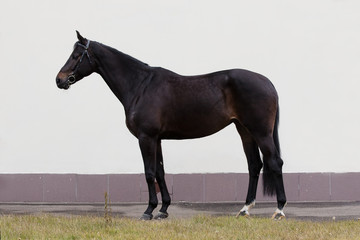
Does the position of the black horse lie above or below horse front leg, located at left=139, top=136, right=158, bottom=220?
above

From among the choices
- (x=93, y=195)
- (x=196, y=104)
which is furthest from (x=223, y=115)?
(x=93, y=195)

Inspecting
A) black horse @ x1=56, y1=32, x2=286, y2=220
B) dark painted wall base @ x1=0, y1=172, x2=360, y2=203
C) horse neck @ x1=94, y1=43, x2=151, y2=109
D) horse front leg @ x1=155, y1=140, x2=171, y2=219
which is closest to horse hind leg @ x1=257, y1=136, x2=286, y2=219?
black horse @ x1=56, y1=32, x2=286, y2=220

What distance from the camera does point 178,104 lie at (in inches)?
220

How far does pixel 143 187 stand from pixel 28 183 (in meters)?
1.49

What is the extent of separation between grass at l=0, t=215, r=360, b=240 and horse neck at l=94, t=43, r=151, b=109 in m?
1.43

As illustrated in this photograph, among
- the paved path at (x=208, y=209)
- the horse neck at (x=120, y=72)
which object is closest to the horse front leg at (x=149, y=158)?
the paved path at (x=208, y=209)

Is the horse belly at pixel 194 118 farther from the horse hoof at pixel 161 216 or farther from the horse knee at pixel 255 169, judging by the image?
the horse hoof at pixel 161 216

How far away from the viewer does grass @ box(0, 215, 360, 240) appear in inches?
169

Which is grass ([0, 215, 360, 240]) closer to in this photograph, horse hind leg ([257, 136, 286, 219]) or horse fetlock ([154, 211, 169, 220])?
horse hind leg ([257, 136, 286, 219])

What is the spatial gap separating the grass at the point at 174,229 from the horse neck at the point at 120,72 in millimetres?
1433

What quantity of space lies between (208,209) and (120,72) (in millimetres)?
1963

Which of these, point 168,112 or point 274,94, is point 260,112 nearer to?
point 274,94

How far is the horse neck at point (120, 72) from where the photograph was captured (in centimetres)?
569

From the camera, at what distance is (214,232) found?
14.6ft
